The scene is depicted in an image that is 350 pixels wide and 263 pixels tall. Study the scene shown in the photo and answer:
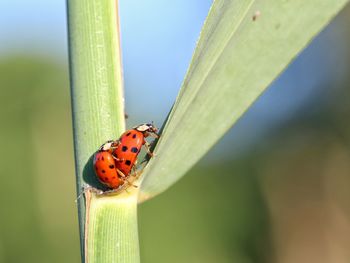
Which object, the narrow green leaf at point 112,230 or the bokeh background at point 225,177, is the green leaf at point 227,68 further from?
the bokeh background at point 225,177

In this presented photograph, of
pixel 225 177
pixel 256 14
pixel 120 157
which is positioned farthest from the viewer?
pixel 225 177

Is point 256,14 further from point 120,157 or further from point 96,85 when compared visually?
point 120,157

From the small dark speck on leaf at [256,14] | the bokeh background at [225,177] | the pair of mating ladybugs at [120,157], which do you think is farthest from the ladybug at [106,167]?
the bokeh background at [225,177]

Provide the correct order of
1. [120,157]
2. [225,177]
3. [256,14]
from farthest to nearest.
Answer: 1. [225,177]
2. [120,157]
3. [256,14]

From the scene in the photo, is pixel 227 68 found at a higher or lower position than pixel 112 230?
higher

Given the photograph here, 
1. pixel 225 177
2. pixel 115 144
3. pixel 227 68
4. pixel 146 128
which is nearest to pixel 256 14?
pixel 227 68

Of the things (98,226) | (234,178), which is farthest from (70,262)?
(98,226)

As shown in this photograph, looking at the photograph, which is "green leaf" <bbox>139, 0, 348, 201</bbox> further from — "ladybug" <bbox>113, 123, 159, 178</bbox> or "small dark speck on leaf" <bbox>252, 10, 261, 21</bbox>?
"ladybug" <bbox>113, 123, 159, 178</bbox>
